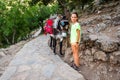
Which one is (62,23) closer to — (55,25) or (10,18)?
(55,25)

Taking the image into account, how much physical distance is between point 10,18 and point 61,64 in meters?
20.7

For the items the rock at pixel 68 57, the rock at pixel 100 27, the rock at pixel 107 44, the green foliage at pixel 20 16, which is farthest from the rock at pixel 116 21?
the green foliage at pixel 20 16

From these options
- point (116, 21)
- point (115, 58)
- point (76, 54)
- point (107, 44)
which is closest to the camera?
point (115, 58)

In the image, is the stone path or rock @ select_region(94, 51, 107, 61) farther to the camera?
rock @ select_region(94, 51, 107, 61)

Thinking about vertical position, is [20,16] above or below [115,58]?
above

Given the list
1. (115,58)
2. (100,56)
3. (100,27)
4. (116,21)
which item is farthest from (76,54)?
(116,21)

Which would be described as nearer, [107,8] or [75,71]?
[75,71]

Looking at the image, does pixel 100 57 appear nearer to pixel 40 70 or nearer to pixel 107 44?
pixel 107 44

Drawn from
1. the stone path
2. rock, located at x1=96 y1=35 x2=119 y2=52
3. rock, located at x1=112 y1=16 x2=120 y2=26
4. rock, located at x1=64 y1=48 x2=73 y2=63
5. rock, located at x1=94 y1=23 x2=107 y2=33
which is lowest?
the stone path

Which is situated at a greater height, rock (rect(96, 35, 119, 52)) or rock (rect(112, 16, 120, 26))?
rock (rect(112, 16, 120, 26))

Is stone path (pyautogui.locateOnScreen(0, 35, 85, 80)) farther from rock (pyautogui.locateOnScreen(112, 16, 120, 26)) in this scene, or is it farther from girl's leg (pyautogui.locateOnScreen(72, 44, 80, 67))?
rock (pyautogui.locateOnScreen(112, 16, 120, 26))

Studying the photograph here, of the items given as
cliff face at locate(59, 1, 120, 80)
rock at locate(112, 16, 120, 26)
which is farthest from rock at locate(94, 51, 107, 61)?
rock at locate(112, 16, 120, 26)

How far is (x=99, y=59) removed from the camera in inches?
348

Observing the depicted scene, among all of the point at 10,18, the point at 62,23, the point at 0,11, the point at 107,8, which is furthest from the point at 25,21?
the point at 62,23
